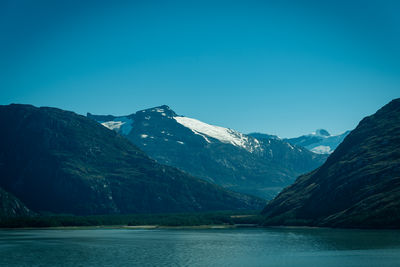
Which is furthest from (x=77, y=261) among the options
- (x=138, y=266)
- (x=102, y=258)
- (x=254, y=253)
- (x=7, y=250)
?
(x=254, y=253)

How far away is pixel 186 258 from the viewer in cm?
15300

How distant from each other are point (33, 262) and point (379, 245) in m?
126

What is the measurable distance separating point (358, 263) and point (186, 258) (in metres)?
53.6

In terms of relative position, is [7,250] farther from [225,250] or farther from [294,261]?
[294,261]

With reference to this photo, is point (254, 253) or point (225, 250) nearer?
point (254, 253)

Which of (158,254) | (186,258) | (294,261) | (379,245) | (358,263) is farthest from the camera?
(379,245)

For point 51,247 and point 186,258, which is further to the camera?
point 51,247

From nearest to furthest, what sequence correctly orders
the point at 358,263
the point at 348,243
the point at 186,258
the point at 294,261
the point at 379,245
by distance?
the point at 358,263, the point at 294,261, the point at 186,258, the point at 379,245, the point at 348,243

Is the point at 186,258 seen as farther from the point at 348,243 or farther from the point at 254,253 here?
the point at 348,243

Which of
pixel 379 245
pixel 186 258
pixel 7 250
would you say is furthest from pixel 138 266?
pixel 379 245

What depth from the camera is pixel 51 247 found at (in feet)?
650

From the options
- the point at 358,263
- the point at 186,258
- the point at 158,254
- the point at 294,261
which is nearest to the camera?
the point at 358,263

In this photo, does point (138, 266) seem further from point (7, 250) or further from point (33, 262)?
point (7, 250)

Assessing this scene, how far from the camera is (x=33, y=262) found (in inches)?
5714
